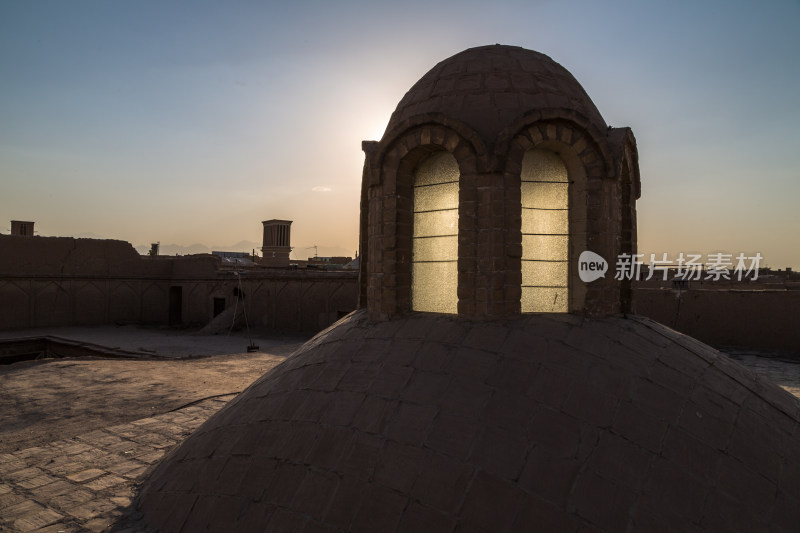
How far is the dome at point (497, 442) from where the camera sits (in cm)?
379

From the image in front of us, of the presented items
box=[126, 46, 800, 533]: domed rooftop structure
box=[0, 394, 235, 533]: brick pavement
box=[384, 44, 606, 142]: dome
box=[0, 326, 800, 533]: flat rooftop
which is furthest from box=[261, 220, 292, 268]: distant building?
box=[384, 44, 606, 142]: dome

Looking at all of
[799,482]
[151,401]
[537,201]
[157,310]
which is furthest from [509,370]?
[157,310]

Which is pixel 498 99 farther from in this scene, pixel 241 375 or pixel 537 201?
pixel 241 375

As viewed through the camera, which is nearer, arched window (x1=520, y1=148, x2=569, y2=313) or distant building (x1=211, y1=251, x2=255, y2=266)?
arched window (x1=520, y1=148, x2=569, y2=313)

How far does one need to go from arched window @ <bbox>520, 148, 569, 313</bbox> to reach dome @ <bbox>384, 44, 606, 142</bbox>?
22.5 inches

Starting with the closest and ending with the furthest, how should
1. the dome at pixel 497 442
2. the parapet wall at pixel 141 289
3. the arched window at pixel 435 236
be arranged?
the dome at pixel 497 442
the arched window at pixel 435 236
the parapet wall at pixel 141 289

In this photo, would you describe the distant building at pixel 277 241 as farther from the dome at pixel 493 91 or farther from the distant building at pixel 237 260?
the dome at pixel 493 91

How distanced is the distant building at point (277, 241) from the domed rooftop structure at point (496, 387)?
33.2 m

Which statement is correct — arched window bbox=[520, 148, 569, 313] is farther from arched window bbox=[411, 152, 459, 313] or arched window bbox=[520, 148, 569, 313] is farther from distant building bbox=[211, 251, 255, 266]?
distant building bbox=[211, 251, 255, 266]

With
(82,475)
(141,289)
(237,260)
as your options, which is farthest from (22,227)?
(82,475)

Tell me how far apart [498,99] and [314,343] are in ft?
12.6

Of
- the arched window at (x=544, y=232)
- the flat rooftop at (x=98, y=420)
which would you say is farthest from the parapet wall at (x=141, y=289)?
the arched window at (x=544, y=232)

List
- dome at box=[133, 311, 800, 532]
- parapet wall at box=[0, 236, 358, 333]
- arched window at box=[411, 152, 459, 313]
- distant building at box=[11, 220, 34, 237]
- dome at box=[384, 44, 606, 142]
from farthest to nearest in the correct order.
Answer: distant building at box=[11, 220, 34, 237] < parapet wall at box=[0, 236, 358, 333] < arched window at box=[411, 152, 459, 313] < dome at box=[384, 44, 606, 142] < dome at box=[133, 311, 800, 532]

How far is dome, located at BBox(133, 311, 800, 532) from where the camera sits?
3791 millimetres
